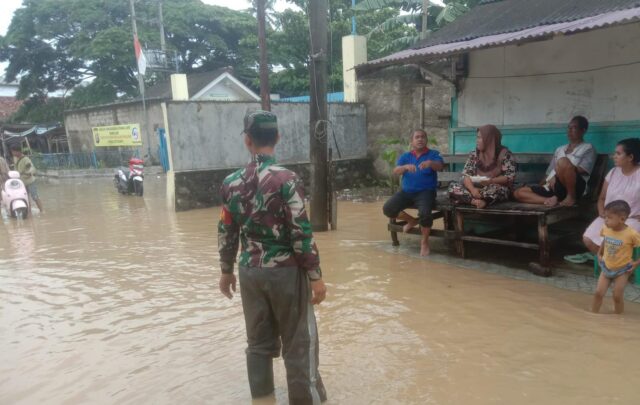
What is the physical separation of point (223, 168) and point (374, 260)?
5.75 metres

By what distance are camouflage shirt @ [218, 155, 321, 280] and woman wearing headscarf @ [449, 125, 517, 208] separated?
3393mm

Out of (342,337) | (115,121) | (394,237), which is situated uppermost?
(115,121)

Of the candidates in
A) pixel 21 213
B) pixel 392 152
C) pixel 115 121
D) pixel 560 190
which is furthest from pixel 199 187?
pixel 115 121

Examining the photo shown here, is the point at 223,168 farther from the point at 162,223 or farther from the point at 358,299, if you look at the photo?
the point at 358,299

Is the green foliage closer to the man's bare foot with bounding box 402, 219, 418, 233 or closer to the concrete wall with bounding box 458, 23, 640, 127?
the concrete wall with bounding box 458, 23, 640, 127

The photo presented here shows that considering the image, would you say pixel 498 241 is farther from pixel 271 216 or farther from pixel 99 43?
pixel 99 43

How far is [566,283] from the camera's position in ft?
16.0

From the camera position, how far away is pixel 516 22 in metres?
6.68

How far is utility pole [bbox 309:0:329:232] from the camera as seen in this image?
7.15 metres

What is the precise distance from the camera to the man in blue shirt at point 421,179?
6.05 meters

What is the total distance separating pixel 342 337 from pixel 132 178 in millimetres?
11321

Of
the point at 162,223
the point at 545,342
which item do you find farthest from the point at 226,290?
the point at 162,223

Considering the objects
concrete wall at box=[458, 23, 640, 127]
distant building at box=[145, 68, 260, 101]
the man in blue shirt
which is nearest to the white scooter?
the man in blue shirt

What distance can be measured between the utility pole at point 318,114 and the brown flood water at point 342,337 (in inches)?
50.4
